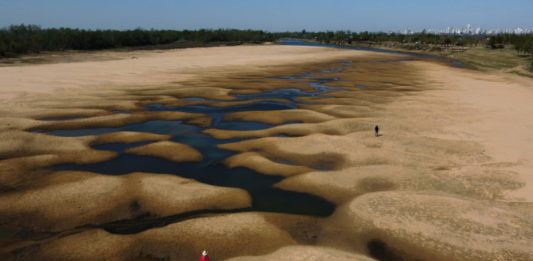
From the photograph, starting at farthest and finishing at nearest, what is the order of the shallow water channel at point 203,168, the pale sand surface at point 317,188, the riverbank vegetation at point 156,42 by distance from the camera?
the riverbank vegetation at point 156,42 < the shallow water channel at point 203,168 < the pale sand surface at point 317,188

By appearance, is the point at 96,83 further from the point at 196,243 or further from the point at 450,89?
the point at 450,89

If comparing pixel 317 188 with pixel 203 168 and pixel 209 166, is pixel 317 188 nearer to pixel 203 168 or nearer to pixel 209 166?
pixel 209 166

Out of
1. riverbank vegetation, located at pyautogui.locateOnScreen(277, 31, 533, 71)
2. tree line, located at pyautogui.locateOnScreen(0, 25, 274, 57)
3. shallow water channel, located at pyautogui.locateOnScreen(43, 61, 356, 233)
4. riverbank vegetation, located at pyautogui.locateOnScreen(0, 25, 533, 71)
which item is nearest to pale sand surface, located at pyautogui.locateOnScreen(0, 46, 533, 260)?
shallow water channel, located at pyautogui.locateOnScreen(43, 61, 356, 233)

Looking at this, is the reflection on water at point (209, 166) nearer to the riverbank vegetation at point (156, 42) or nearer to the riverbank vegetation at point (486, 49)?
the riverbank vegetation at point (486, 49)

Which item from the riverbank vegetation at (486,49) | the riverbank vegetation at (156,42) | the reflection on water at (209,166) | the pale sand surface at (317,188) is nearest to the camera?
the pale sand surface at (317,188)

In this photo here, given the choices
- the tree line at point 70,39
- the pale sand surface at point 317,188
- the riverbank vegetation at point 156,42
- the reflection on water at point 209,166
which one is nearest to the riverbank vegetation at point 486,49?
the riverbank vegetation at point 156,42

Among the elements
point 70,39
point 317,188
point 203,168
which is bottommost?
point 317,188

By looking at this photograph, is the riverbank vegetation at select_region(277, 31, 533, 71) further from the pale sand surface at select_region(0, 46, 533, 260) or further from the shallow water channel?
the shallow water channel

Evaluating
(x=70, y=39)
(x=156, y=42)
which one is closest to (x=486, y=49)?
(x=156, y=42)
